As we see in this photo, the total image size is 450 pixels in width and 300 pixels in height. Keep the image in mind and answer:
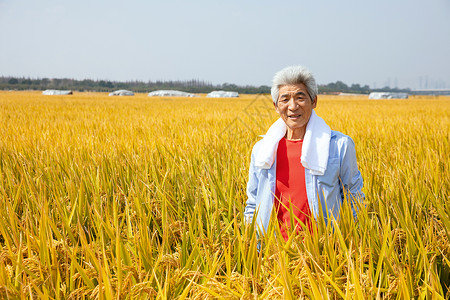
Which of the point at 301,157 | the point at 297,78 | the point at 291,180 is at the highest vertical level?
the point at 297,78

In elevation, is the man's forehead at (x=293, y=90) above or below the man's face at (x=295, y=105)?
above

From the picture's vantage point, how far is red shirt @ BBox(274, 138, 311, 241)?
1.57 meters

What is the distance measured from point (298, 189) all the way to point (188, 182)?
0.68 m

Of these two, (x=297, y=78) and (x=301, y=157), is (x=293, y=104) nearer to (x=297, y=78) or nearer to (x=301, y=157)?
(x=297, y=78)

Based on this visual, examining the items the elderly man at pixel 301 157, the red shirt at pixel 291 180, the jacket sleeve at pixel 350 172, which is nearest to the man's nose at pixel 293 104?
the elderly man at pixel 301 157

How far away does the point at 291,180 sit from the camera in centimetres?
159

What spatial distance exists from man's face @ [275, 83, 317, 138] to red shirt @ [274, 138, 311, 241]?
0.10 meters

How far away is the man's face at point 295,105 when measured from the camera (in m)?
1.50

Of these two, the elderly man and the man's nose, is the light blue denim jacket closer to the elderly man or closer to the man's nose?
the elderly man

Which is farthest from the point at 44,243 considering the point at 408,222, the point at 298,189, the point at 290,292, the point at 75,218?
the point at 408,222

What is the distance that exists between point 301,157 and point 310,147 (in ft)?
0.18

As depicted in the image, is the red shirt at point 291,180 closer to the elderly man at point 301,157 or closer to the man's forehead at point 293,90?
the elderly man at point 301,157

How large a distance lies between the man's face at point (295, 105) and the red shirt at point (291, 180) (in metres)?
0.10

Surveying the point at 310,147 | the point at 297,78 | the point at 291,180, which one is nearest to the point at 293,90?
the point at 297,78
